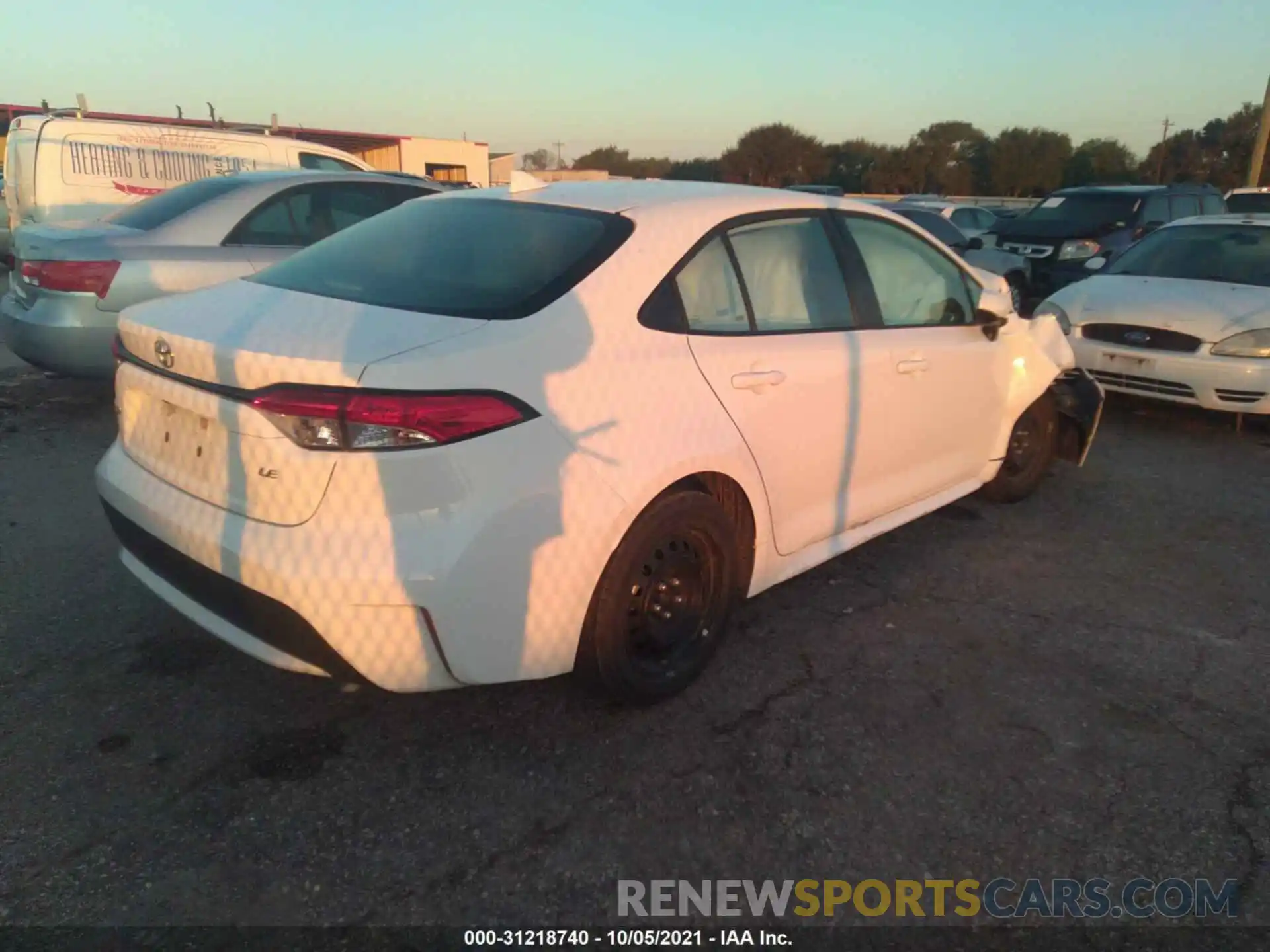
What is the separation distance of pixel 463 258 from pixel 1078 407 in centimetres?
372

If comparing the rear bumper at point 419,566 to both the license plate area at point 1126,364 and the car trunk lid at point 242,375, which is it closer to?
the car trunk lid at point 242,375

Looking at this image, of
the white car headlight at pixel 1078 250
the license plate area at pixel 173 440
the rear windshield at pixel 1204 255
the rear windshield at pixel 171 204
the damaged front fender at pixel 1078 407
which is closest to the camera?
the license plate area at pixel 173 440

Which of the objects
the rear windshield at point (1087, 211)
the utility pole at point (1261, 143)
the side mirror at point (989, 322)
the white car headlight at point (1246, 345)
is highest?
the utility pole at point (1261, 143)

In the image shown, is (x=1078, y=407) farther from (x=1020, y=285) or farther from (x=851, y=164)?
(x=851, y=164)

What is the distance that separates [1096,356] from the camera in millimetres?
6699

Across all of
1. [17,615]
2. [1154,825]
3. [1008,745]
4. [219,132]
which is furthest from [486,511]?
[219,132]

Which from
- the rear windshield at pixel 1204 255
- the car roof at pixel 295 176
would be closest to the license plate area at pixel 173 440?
the car roof at pixel 295 176

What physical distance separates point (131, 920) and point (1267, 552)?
4.84 metres

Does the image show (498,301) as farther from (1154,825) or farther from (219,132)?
(219,132)

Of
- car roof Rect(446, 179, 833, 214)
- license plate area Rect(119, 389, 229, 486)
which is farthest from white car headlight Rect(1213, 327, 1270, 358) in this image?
license plate area Rect(119, 389, 229, 486)

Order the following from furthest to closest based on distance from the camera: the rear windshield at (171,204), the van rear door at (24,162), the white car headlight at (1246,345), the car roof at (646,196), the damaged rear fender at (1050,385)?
1. the van rear door at (24,162)
2. the white car headlight at (1246,345)
3. the rear windshield at (171,204)
4. the damaged rear fender at (1050,385)
5. the car roof at (646,196)

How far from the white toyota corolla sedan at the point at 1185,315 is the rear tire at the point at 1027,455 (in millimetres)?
1879

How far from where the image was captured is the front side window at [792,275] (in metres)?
3.21

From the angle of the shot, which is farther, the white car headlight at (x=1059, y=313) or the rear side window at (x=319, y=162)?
the rear side window at (x=319, y=162)
